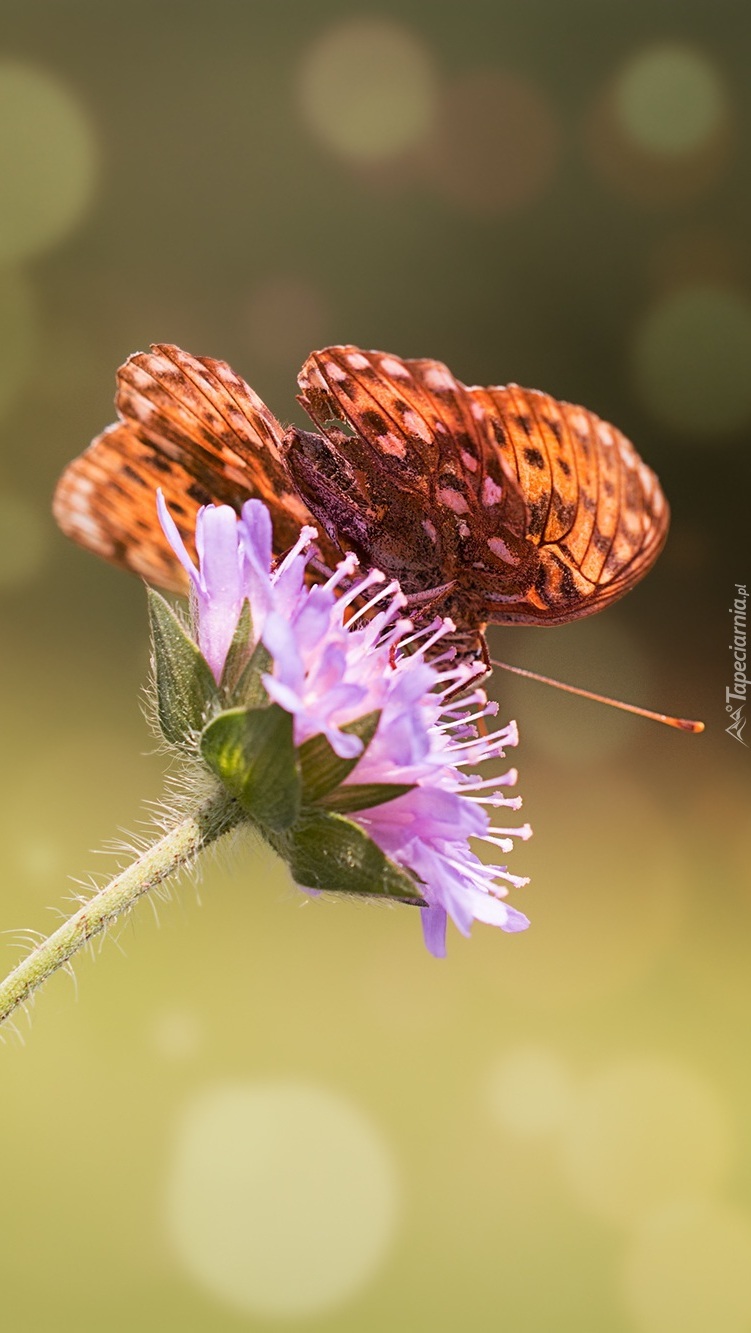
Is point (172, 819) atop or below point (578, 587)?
atop

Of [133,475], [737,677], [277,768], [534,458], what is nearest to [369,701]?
[277,768]

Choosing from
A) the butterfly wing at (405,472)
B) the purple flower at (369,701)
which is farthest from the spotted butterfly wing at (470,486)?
the purple flower at (369,701)

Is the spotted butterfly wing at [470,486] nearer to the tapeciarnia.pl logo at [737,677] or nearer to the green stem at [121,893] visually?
the green stem at [121,893]

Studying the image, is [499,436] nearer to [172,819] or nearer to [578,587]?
[578,587]

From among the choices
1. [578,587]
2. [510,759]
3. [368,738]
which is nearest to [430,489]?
[578,587]

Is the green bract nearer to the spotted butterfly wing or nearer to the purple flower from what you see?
the purple flower

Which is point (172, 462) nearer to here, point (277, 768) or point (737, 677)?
point (277, 768)
